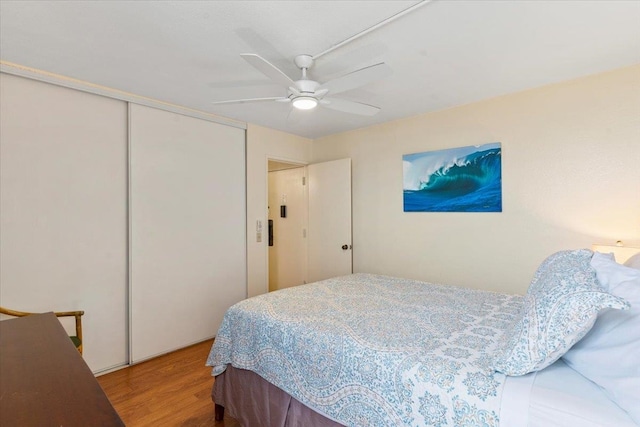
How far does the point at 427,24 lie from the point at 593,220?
2017 millimetres

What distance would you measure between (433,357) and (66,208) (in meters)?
2.87

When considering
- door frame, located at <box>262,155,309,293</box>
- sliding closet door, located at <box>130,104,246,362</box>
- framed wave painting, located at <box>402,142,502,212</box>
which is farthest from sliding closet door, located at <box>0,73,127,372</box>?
framed wave painting, located at <box>402,142,502,212</box>

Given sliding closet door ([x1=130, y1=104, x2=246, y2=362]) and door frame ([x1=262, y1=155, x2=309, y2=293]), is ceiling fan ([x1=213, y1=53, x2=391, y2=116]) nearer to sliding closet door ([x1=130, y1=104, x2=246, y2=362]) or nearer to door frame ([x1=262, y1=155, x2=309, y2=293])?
sliding closet door ([x1=130, y1=104, x2=246, y2=362])

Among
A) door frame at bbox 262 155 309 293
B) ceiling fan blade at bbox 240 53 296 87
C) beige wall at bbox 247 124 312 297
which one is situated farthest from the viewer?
door frame at bbox 262 155 309 293

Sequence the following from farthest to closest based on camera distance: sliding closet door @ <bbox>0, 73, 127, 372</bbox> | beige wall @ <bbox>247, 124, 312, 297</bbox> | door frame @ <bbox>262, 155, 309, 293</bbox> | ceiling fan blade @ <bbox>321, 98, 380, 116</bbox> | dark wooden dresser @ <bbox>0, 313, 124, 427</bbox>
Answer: door frame @ <bbox>262, 155, 309, 293</bbox> → beige wall @ <bbox>247, 124, 312, 297</bbox> → sliding closet door @ <bbox>0, 73, 127, 372</bbox> → ceiling fan blade @ <bbox>321, 98, 380, 116</bbox> → dark wooden dresser @ <bbox>0, 313, 124, 427</bbox>

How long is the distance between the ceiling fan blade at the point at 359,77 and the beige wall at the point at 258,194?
2.02 metres

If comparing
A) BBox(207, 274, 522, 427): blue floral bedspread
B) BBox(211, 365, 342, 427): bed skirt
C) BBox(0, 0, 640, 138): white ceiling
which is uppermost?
BBox(0, 0, 640, 138): white ceiling

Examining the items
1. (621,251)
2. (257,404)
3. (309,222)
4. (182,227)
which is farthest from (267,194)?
(621,251)

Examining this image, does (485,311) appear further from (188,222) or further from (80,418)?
(188,222)

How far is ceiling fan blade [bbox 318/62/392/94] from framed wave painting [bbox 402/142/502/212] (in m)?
1.63

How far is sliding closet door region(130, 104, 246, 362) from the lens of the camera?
2.92 meters

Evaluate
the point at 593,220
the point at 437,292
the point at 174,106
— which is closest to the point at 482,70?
the point at 593,220

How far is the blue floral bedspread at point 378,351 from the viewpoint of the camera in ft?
3.89

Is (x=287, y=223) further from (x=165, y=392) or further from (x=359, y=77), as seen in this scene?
(x=359, y=77)
